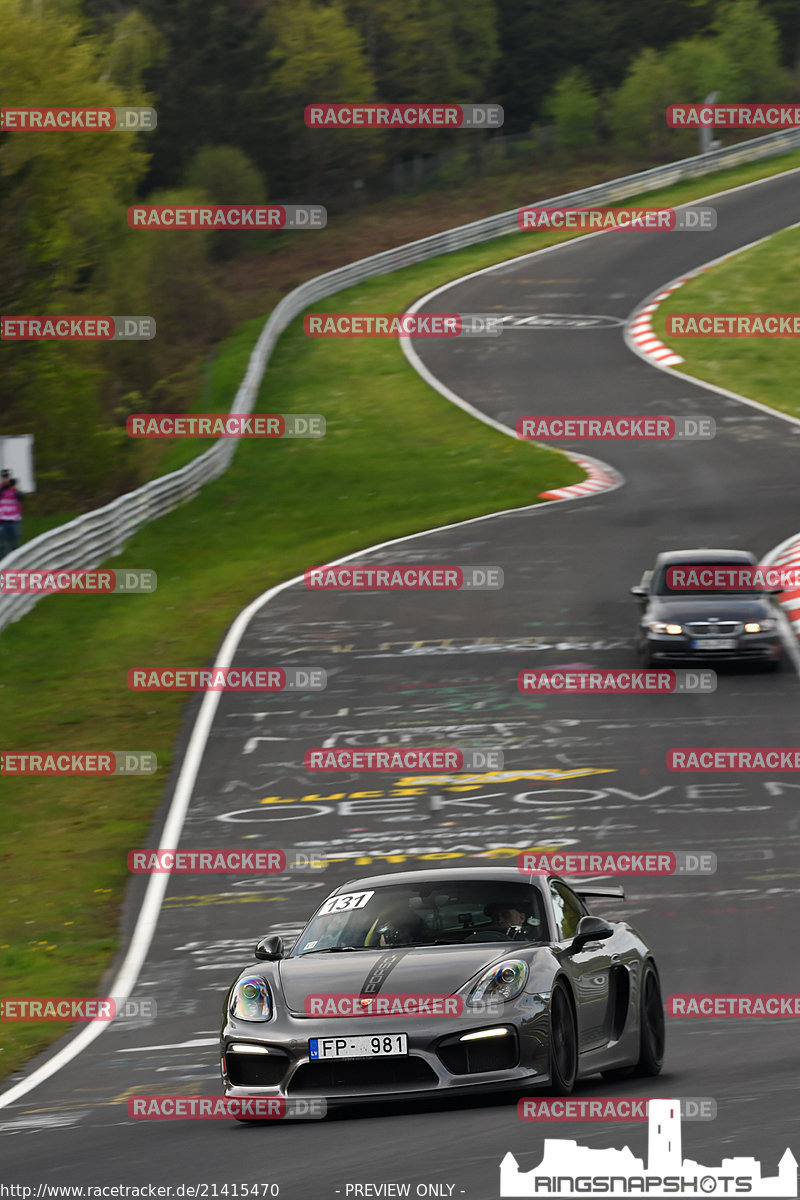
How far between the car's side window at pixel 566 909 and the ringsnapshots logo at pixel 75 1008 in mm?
4070

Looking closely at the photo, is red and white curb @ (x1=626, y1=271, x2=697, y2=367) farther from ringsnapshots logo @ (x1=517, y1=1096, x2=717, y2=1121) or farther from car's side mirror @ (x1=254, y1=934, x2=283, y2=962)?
ringsnapshots logo @ (x1=517, y1=1096, x2=717, y2=1121)

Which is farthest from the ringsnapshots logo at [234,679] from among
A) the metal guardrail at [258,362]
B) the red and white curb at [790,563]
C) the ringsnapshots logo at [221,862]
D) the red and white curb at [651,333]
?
the red and white curb at [651,333]

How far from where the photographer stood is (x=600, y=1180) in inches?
256

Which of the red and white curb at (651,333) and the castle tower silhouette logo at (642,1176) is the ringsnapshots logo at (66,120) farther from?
the castle tower silhouette logo at (642,1176)

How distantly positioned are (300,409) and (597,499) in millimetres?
11868

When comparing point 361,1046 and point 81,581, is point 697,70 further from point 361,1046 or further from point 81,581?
point 361,1046

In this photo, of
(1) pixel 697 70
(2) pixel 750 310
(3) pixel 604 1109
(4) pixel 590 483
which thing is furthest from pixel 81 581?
(1) pixel 697 70

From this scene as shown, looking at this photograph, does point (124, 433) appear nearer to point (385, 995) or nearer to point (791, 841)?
point (791, 841)

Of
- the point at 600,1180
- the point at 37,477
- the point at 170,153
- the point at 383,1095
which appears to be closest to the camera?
the point at 600,1180

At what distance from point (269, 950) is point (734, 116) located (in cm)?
6872

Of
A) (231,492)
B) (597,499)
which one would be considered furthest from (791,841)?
(231,492)

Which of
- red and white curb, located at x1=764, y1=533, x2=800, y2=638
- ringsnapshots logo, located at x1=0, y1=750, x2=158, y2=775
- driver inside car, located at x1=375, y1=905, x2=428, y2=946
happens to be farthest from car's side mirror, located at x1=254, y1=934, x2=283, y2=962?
red and white curb, located at x1=764, y1=533, x2=800, y2=638

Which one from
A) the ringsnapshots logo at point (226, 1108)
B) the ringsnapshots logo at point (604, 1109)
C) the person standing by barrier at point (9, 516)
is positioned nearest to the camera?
the ringsnapshots logo at point (604, 1109)

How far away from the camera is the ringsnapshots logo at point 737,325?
48.4m
